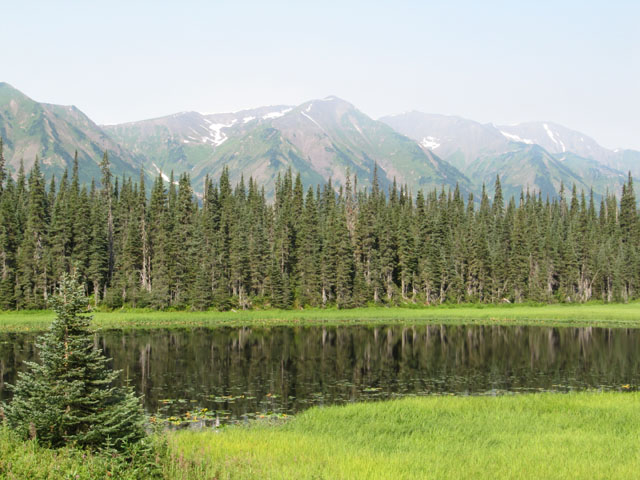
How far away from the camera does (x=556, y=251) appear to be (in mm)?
129500

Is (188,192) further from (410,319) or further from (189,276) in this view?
(410,319)

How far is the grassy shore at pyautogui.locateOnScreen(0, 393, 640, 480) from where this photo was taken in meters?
14.1

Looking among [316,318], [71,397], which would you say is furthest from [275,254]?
[71,397]

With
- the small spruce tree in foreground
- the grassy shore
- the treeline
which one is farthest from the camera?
the treeline

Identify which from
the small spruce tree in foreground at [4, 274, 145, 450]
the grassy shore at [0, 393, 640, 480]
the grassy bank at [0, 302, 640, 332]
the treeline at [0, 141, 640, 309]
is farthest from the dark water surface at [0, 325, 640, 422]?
the treeline at [0, 141, 640, 309]

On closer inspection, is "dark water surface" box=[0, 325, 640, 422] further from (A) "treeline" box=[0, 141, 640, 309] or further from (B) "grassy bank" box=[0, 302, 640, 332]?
(A) "treeline" box=[0, 141, 640, 309]

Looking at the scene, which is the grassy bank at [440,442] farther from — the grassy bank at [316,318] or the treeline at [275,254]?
the treeline at [275,254]

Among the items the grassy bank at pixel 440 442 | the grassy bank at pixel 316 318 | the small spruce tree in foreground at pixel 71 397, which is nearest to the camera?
the small spruce tree in foreground at pixel 71 397

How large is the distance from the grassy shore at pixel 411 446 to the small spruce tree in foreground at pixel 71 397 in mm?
772

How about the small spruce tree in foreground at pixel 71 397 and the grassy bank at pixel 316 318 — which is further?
the grassy bank at pixel 316 318

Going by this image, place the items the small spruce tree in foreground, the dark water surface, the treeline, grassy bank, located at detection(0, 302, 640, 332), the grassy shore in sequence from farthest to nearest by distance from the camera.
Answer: the treeline → grassy bank, located at detection(0, 302, 640, 332) → the dark water surface → the small spruce tree in foreground → the grassy shore

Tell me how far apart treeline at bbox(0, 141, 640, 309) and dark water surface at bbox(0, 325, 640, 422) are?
32675 millimetres

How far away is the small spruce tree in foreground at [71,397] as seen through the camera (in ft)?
48.8

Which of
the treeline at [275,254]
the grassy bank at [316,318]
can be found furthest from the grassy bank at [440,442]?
the treeline at [275,254]
